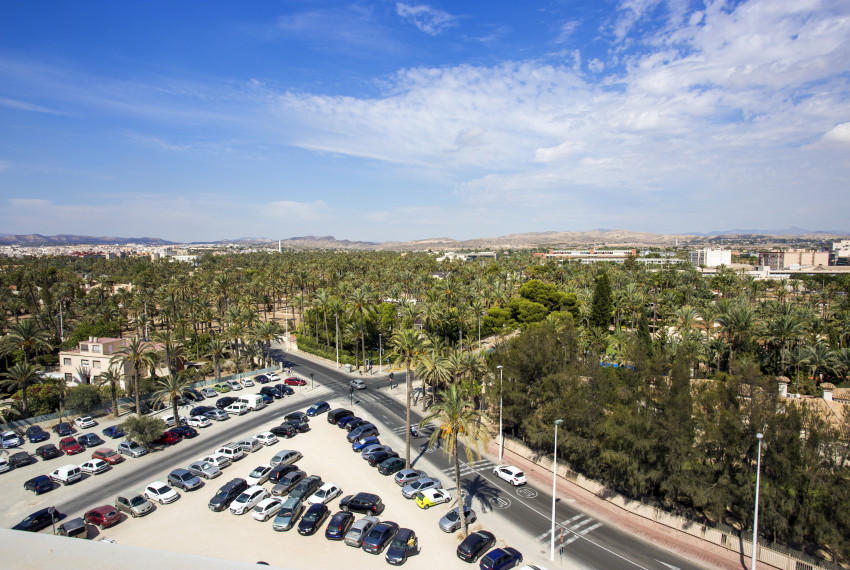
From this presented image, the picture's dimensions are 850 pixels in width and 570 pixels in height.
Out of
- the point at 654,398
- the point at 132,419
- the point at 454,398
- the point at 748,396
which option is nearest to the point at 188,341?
the point at 132,419

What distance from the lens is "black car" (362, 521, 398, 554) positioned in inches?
953

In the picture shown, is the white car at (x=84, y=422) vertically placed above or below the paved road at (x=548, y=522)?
above

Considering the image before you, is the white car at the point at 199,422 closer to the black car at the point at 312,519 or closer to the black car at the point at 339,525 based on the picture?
the black car at the point at 312,519

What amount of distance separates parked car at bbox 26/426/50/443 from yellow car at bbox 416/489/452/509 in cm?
3301

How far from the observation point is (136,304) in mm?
77750

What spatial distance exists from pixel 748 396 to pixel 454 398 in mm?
16647

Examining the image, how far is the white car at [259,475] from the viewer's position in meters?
31.4

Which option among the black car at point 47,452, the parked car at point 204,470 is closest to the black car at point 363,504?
the parked car at point 204,470

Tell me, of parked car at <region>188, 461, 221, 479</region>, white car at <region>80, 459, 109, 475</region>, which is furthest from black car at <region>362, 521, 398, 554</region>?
white car at <region>80, 459, 109, 475</region>

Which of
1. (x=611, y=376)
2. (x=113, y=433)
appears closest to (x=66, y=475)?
(x=113, y=433)

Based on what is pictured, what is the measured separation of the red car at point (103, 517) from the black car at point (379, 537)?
15.0 meters

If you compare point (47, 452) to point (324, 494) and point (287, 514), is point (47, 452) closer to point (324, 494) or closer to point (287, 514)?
point (287, 514)

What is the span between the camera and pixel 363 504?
2792 cm

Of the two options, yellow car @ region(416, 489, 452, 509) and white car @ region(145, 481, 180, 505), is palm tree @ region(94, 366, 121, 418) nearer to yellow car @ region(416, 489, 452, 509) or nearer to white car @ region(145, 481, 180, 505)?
white car @ region(145, 481, 180, 505)
